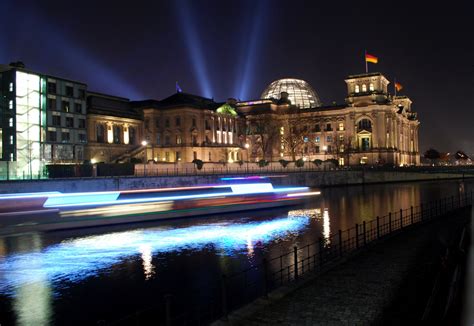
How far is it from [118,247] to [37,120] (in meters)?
57.8

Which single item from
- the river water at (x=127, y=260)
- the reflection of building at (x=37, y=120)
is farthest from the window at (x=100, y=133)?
the river water at (x=127, y=260)

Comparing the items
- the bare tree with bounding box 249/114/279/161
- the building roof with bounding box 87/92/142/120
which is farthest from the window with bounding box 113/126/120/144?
the bare tree with bounding box 249/114/279/161

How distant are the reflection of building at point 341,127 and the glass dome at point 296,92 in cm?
3199

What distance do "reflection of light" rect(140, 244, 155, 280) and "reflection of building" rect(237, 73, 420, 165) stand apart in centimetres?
10330

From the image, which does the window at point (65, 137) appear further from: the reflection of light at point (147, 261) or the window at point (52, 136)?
the reflection of light at point (147, 261)

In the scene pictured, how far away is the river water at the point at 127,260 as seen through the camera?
17.9 m

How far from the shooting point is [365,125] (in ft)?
474

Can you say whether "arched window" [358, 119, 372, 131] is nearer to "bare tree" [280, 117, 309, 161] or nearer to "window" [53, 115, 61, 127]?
"bare tree" [280, 117, 309, 161]

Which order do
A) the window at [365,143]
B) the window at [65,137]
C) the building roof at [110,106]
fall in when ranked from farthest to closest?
1. the window at [365,143]
2. the building roof at [110,106]
3. the window at [65,137]

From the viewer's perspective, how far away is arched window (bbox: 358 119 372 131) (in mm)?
143375

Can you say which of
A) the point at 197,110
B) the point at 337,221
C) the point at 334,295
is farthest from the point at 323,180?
the point at 334,295

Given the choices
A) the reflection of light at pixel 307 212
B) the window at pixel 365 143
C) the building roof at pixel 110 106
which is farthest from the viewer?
the window at pixel 365 143

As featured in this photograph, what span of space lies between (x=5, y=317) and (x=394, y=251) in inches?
638

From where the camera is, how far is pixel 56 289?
65.6 feet
